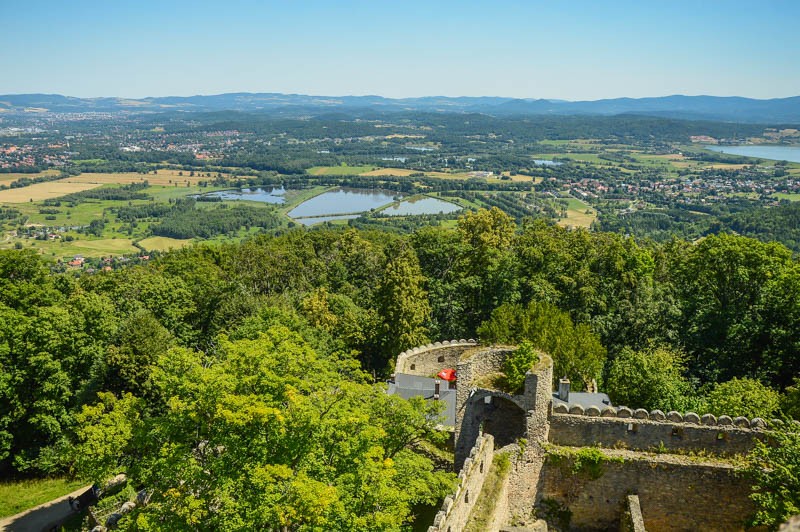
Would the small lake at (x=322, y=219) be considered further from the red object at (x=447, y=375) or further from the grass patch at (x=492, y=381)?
the grass patch at (x=492, y=381)

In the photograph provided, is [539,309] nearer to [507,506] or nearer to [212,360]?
[507,506]

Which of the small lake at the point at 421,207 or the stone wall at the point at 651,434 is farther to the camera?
Answer: the small lake at the point at 421,207

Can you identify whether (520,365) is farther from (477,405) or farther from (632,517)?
(632,517)

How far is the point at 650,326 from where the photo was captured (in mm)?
35344

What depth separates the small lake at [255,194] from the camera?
551 ft

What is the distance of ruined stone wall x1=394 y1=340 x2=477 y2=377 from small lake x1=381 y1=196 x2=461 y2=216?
102m

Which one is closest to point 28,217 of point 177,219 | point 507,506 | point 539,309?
point 177,219

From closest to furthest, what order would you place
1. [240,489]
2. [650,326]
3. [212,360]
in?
[240,489] < [212,360] < [650,326]

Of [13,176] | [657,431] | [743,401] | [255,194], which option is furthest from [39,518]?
[13,176]

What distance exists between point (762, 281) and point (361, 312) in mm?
27348

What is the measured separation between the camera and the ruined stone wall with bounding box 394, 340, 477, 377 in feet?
103

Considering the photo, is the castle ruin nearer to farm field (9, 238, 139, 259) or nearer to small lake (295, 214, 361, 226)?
farm field (9, 238, 139, 259)

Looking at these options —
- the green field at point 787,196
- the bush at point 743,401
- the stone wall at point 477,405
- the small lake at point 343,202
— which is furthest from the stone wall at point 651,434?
the green field at point 787,196

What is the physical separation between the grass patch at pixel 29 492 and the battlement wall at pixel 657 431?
88.2ft
